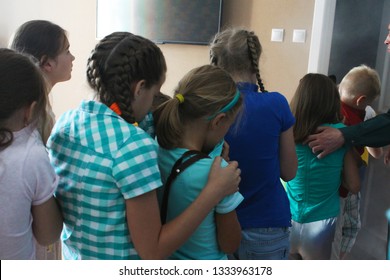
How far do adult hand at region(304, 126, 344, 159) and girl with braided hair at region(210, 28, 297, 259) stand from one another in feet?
0.92

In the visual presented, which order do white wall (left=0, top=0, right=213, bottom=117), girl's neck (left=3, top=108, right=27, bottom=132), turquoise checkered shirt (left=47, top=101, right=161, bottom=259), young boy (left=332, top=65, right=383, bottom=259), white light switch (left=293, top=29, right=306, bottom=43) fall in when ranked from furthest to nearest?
white wall (left=0, top=0, right=213, bottom=117) < white light switch (left=293, top=29, right=306, bottom=43) < young boy (left=332, top=65, right=383, bottom=259) < girl's neck (left=3, top=108, right=27, bottom=132) < turquoise checkered shirt (left=47, top=101, right=161, bottom=259)

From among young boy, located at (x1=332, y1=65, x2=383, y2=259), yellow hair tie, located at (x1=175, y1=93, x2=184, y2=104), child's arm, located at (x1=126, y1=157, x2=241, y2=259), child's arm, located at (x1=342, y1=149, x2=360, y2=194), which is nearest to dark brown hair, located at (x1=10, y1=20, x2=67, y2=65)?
yellow hair tie, located at (x1=175, y1=93, x2=184, y2=104)

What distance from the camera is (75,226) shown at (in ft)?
3.20

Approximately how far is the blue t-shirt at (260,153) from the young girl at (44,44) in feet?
2.49

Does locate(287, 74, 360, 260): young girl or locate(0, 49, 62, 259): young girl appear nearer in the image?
locate(0, 49, 62, 259): young girl

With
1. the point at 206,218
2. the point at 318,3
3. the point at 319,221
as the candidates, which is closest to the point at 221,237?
the point at 206,218

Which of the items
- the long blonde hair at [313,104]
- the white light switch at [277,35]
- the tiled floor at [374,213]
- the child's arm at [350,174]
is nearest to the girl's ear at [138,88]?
the long blonde hair at [313,104]

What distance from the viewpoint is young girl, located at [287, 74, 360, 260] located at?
1.60 meters

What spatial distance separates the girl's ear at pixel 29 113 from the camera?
98cm

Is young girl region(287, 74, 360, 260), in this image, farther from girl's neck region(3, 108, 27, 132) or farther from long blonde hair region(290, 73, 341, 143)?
girl's neck region(3, 108, 27, 132)

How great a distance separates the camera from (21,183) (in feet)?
3.07

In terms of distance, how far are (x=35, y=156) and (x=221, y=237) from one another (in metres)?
0.50

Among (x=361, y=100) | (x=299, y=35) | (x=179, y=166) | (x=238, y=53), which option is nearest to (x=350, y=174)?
(x=361, y=100)

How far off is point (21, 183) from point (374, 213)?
2344 mm
